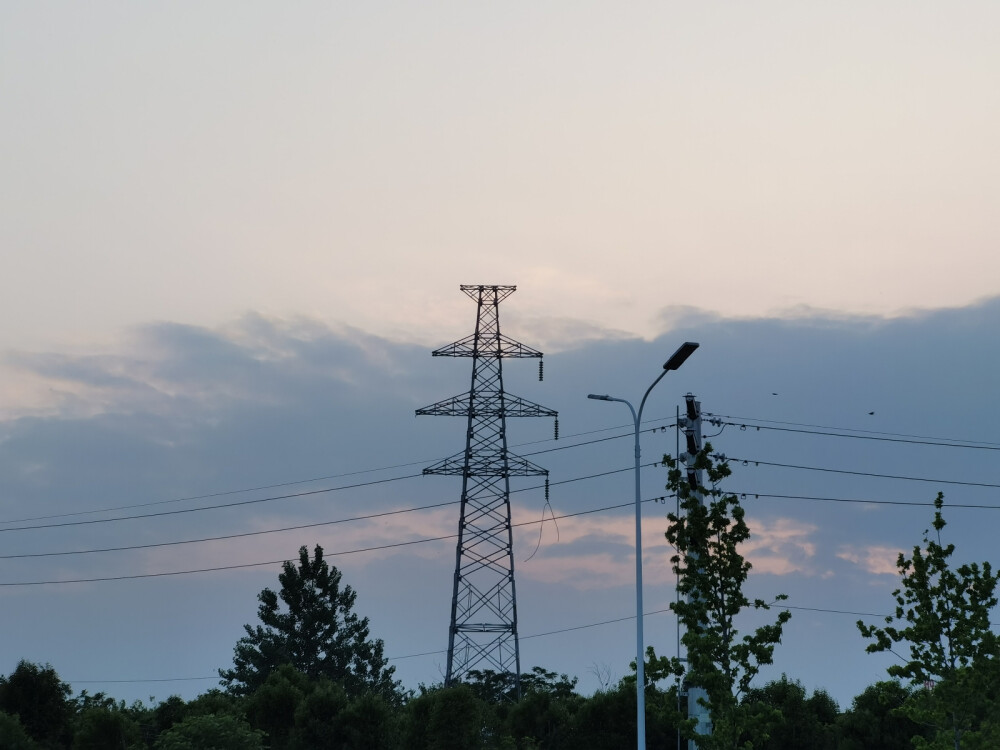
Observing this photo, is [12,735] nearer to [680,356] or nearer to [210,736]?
[210,736]

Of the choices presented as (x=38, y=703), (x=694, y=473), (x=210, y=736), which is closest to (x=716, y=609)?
(x=694, y=473)

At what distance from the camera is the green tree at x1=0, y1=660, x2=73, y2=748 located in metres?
64.8

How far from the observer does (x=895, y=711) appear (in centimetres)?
4653

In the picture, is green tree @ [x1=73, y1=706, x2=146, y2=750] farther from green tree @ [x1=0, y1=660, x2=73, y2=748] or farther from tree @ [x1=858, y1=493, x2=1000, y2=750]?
tree @ [x1=858, y1=493, x2=1000, y2=750]

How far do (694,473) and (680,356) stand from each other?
11725 mm

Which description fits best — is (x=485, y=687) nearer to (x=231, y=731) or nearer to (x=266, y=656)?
(x=266, y=656)

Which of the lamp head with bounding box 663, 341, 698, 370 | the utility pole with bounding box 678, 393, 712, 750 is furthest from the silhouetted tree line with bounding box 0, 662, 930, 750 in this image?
the lamp head with bounding box 663, 341, 698, 370

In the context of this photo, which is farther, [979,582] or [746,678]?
[979,582]

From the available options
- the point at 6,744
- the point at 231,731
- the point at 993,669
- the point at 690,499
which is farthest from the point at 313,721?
the point at 993,669

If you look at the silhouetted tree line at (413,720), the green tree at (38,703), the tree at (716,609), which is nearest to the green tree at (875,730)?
the silhouetted tree line at (413,720)

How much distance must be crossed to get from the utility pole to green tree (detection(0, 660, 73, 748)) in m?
35.8

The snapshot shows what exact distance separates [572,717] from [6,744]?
27437mm

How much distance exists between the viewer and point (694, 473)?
46.8 metres

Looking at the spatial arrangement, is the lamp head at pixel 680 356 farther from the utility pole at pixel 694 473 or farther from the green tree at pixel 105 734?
the green tree at pixel 105 734
